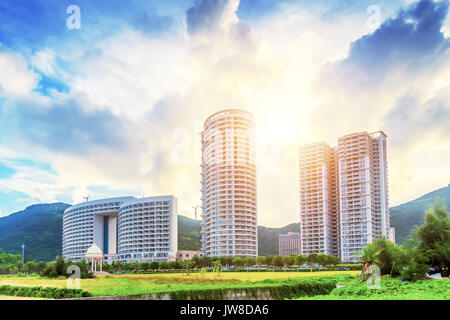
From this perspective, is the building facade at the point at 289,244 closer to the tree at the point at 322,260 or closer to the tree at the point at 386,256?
the tree at the point at 322,260

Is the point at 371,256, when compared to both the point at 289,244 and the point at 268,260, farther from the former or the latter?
the point at 289,244

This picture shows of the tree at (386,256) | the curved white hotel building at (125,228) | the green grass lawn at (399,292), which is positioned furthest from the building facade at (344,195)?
the green grass lawn at (399,292)

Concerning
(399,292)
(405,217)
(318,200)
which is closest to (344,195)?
(318,200)

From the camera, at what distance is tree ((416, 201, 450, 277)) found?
2481 cm

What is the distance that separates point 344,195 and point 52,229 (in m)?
81.9

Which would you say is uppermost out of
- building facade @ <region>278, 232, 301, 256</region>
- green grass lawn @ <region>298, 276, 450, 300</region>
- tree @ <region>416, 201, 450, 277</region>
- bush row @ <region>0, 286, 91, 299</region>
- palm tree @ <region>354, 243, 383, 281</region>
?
tree @ <region>416, 201, 450, 277</region>

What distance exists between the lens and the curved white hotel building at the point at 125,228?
351 feet

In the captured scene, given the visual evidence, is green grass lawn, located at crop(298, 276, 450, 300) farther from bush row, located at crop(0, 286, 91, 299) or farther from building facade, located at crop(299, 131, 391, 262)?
building facade, located at crop(299, 131, 391, 262)

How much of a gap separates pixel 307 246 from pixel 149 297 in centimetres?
8674

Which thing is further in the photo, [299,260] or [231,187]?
[231,187]

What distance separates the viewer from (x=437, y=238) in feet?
84.5

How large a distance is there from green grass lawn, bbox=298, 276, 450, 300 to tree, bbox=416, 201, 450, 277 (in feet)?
7.45

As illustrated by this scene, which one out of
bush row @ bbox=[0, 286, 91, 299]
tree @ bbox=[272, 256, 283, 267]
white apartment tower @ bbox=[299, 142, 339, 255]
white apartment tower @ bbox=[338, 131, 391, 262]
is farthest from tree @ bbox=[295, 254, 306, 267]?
bush row @ bbox=[0, 286, 91, 299]
